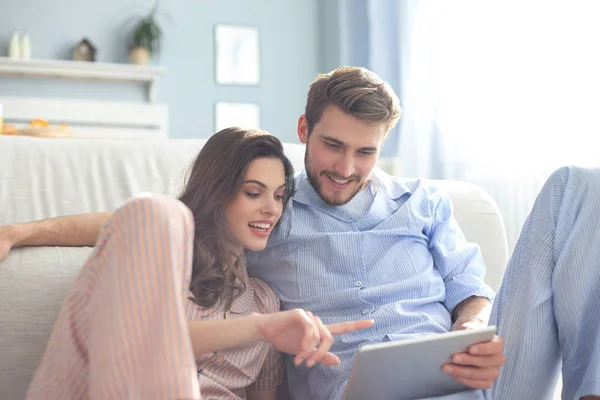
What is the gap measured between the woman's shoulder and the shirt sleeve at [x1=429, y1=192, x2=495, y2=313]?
1.28 ft

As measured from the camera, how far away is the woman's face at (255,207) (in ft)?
4.85

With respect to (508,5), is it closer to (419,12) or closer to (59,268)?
(419,12)

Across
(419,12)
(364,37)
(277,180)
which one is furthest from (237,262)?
(364,37)

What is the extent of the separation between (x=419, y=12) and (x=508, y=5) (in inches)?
27.4

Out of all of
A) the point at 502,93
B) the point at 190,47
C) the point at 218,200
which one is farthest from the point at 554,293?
the point at 190,47

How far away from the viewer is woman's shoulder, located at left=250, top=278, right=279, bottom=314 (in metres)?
1.54

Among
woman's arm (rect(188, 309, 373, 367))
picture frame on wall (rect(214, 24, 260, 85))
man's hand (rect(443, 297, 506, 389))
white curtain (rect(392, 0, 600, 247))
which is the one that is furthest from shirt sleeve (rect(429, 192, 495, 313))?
picture frame on wall (rect(214, 24, 260, 85))

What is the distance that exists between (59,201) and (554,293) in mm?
1081

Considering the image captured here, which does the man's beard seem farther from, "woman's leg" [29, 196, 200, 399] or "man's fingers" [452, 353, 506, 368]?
"woman's leg" [29, 196, 200, 399]

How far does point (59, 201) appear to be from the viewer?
5.41 feet

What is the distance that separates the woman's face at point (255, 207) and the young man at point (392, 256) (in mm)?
125

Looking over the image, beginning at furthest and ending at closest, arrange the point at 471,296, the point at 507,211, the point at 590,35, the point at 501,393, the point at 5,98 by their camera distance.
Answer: the point at 5,98 → the point at 507,211 → the point at 590,35 → the point at 471,296 → the point at 501,393

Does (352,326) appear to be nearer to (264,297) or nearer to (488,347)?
(488,347)

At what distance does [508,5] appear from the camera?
289 cm
